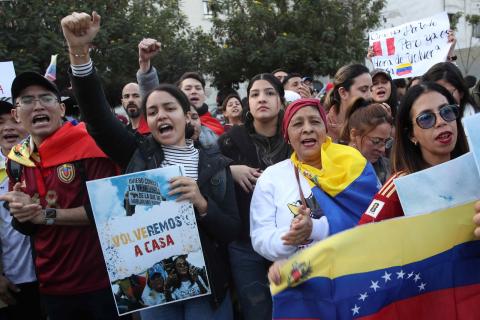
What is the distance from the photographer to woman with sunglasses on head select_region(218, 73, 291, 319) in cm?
329

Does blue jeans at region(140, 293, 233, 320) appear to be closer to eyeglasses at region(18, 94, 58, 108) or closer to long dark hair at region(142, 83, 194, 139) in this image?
long dark hair at region(142, 83, 194, 139)

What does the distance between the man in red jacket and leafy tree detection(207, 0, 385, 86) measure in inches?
523

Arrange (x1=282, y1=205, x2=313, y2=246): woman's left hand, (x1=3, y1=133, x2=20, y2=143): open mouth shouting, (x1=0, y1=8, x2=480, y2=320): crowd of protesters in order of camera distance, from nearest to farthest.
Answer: (x1=282, y1=205, x2=313, y2=246): woman's left hand < (x1=0, y1=8, x2=480, y2=320): crowd of protesters < (x1=3, y1=133, x2=20, y2=143): open mouth shouting

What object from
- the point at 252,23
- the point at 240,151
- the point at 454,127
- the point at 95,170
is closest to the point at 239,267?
the point at 240,151

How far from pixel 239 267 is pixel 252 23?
14241 mm

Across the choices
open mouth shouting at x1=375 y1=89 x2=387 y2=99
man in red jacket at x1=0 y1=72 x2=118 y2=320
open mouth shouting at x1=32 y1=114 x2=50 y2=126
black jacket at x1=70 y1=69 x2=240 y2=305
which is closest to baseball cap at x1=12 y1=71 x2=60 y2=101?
man in red jacket at x1=0 y1=72 x2=118 y2=320

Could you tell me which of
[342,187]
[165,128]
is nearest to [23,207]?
[165,128]

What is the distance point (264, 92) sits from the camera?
378 cm

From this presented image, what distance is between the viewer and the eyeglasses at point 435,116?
2.38 meters

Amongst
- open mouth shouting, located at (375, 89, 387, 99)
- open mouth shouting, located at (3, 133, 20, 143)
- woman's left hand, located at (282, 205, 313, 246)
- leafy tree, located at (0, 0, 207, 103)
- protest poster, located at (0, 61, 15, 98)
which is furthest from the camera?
leafy tree, located at (0, 0, 207, 103)

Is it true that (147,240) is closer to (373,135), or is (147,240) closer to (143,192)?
(143,192)

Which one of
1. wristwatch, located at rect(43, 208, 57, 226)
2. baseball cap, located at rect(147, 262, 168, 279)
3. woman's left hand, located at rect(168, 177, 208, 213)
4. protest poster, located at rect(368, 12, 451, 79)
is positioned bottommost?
baseball cap, located at rect(147, 262, 168, 279)

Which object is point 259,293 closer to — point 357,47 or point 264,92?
point 264,92

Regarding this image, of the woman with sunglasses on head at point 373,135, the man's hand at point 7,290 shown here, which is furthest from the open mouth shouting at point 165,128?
the man's hand at point 7,290
